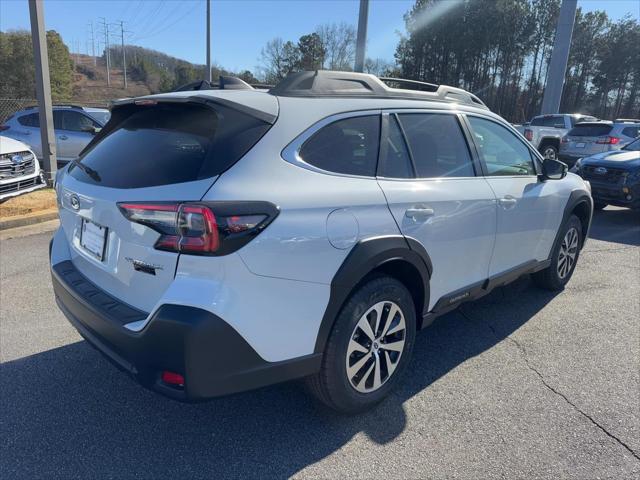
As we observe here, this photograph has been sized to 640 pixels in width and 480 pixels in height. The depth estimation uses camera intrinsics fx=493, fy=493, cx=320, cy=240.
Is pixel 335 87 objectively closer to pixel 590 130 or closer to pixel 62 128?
pixel 62 128

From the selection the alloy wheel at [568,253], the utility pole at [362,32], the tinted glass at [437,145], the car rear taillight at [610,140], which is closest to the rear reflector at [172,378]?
the tinted glass at [437,145]

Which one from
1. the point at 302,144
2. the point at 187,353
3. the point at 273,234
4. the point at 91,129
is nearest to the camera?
the point at 187,353

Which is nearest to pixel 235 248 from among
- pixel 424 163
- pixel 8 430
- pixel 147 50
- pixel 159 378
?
pixel 159 378

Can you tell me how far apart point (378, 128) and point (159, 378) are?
179cm

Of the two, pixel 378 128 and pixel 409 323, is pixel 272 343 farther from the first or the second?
pixel 378 128

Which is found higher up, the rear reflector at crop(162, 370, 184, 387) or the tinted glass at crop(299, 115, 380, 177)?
the tinted glass at crop(299, 115, 380, 177)

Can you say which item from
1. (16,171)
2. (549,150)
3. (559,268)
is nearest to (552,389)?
(559,268)

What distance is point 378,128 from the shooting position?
2889 millimetres

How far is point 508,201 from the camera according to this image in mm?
3652

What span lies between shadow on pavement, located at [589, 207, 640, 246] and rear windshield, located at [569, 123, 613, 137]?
450cm

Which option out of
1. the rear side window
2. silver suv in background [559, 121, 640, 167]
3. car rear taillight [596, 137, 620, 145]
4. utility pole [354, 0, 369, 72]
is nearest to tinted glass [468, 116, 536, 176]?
utility pole [354, 0, 369, 72]

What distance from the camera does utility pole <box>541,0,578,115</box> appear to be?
1753 cm

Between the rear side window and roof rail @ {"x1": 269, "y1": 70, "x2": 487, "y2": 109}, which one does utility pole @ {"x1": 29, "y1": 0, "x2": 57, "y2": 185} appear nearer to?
roof rail @ {"x1": 269, "y1": 70, "x2": 487, "y2": 109}

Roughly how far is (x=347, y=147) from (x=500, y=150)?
1771 mm
